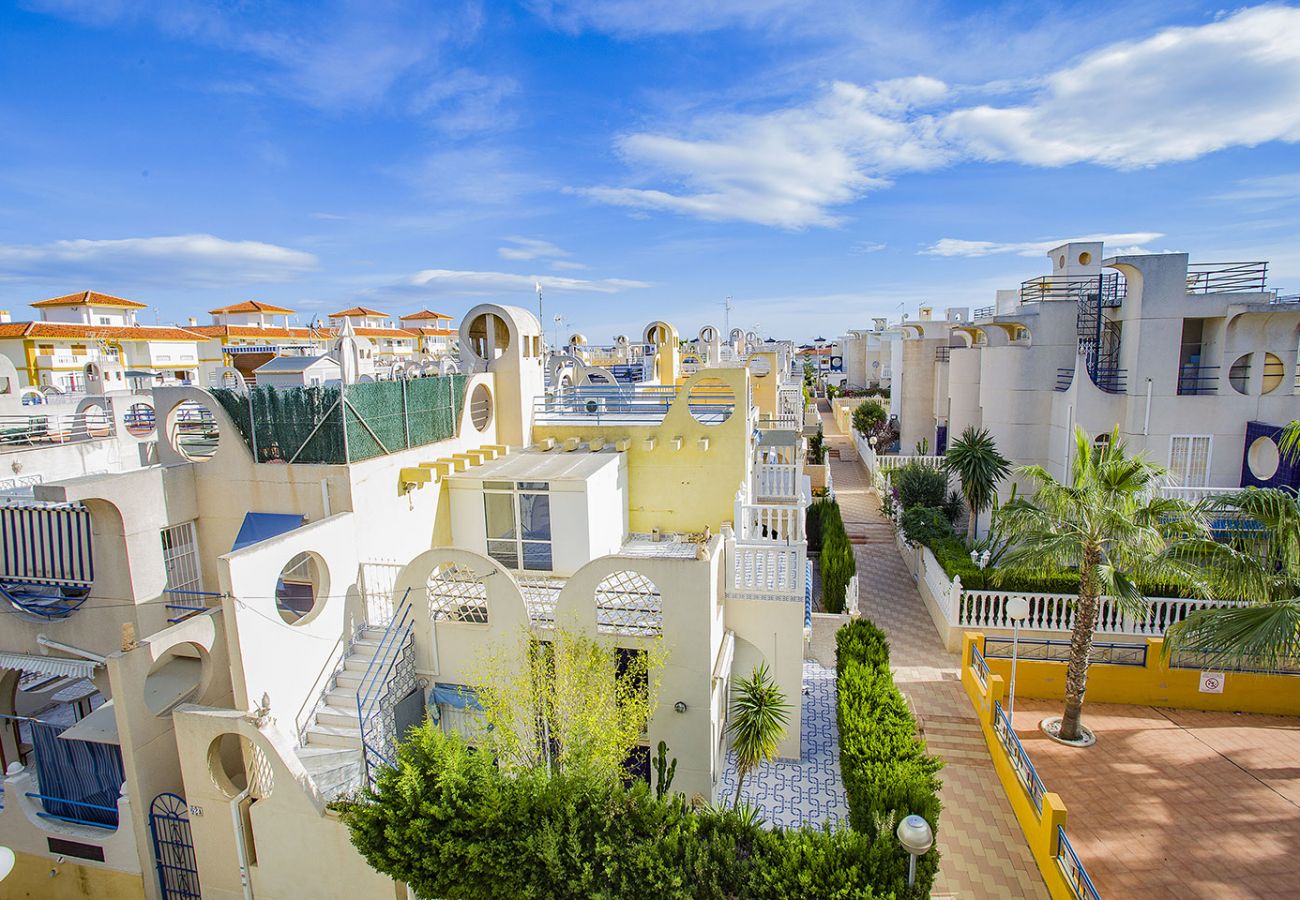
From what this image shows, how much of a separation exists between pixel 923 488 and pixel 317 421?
71.6ft

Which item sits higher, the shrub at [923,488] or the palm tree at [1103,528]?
the palm tree at [1103,528]

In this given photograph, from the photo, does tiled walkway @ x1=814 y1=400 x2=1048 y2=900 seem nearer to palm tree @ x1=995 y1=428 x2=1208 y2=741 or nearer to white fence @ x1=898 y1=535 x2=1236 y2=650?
white fence @ x1=898 y1=535 x2=1236 y2=650

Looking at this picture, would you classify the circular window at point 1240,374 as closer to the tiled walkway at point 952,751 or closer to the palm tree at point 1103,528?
the palm tree at point 1103,528

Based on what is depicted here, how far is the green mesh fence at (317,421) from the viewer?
1162 centimetres

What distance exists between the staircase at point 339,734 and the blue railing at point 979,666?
41.1 ft

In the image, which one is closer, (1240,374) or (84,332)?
(1240,374)

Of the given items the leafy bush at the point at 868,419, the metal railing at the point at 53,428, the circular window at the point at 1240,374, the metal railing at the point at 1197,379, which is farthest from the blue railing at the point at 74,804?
the leafy bush at the point at 868,419

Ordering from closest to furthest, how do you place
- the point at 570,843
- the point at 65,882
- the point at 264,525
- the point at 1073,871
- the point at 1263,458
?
the point at 570,843 < the point at 1073,871 < the point at 65,882 < the point at 264,525 < the point at 1263,458

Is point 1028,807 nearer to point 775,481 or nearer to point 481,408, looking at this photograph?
point 775,481

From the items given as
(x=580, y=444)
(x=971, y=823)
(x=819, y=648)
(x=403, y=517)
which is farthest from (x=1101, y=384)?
(x=403, y=517)

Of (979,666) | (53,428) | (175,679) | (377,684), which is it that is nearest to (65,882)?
(175,679)

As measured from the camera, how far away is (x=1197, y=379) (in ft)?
63.3

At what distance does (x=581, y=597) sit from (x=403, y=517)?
4498 millimetres

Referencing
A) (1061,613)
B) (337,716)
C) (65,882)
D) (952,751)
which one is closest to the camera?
(337,716)
